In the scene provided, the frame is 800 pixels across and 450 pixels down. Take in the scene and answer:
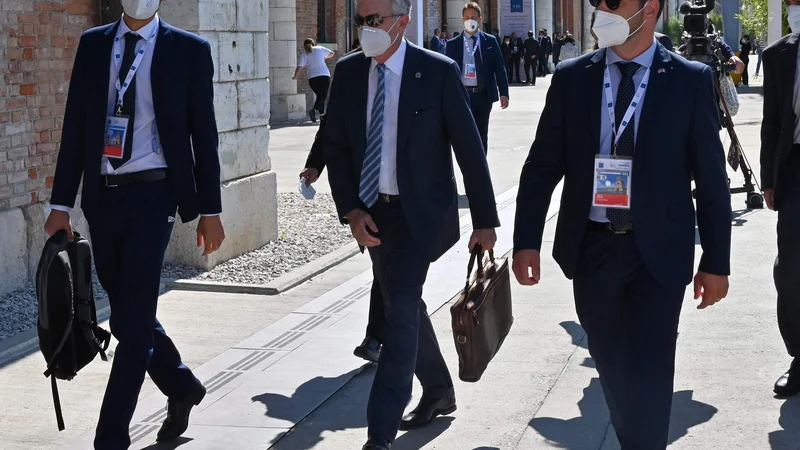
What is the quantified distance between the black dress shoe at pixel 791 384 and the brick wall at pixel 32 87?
4590mm

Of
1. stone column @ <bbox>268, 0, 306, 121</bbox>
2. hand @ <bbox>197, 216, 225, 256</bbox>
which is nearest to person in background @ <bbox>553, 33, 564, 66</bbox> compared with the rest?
stone column @ <bbox>268, 0, 306, 121</bbox>

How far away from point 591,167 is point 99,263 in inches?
71.4

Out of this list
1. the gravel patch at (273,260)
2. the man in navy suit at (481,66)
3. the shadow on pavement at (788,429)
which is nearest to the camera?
the shadow on pavement at (788,429)

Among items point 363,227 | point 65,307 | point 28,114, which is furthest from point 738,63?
point 65,307

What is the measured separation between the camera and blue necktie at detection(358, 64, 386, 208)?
193 inches

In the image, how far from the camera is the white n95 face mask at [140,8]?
15.3ft

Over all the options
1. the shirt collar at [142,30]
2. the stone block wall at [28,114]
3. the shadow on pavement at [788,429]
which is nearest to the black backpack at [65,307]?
the shirt collar at [142,30]

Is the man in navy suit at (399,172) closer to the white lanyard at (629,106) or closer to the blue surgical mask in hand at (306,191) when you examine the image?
the blue surgical mask in hand at (306,191)

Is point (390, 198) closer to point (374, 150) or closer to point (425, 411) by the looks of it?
point (374, 150)

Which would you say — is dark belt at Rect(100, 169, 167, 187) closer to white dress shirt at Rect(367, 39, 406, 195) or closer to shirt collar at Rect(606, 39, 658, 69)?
white dress shirt at Rect(367, 39, 406, 195)

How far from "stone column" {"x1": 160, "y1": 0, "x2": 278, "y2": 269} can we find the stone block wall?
788mm

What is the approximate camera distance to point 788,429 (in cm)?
528

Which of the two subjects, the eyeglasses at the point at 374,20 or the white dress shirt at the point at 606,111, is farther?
the eyeglasses at the point at 374,20

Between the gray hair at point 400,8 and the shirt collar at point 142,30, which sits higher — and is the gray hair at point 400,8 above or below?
above
